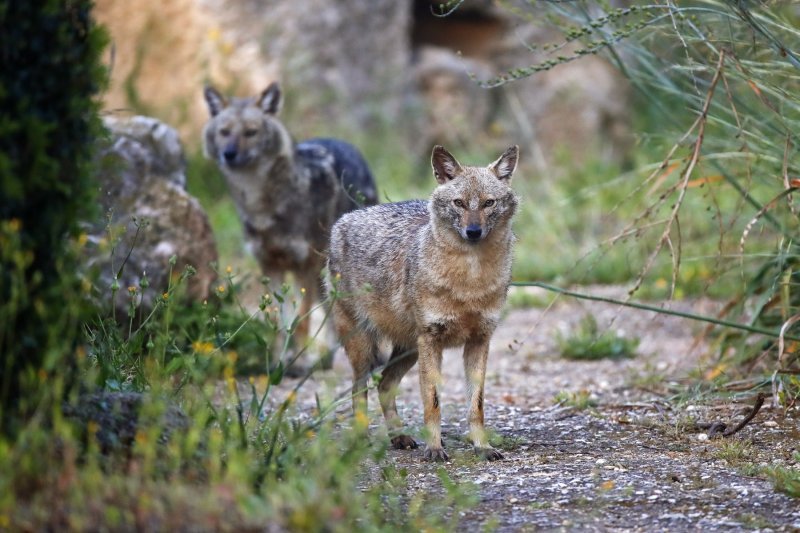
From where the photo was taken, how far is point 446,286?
198 inches

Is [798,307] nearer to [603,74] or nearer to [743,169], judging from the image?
[743,169]

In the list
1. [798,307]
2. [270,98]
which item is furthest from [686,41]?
[270,98]

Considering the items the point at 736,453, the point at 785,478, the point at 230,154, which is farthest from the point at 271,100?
the point at 785,478

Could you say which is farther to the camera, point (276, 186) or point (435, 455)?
point (276, 186)

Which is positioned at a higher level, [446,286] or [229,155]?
[229,155]

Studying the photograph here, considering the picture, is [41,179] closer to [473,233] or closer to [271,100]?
[473,233]

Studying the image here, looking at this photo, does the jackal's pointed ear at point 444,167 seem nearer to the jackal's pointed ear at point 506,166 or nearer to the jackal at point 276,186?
the jackal's pointed ear at point 506,166

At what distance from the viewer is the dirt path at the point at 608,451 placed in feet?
12.8

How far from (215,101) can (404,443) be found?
13.2 ft

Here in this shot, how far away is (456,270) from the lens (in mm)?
5039

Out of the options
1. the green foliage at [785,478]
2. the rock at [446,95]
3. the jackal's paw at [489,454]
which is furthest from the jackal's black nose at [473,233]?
the rock at [446,95]

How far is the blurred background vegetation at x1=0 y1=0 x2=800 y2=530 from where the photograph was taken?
322 centimetres

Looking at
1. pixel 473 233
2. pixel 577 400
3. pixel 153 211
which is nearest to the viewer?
pixel 473 233

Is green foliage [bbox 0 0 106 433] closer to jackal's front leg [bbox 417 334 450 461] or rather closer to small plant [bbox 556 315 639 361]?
jackal's front leg [bbox 417 334 450 461]
